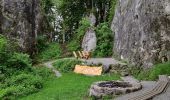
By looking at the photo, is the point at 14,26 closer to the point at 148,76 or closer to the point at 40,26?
the point at 40,26

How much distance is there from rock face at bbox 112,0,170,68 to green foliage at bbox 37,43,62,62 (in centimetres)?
1302

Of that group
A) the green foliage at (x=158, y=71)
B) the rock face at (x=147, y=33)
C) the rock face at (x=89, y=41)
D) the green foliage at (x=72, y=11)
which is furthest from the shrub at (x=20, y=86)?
the green foliage at (x=72, y=11)

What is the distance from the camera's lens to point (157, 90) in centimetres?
2194

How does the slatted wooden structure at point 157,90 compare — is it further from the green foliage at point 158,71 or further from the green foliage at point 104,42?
the green foliage at point 104,42

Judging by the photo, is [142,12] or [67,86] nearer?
[67,86]

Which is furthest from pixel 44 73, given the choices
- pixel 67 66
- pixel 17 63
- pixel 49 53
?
pixel 49 53

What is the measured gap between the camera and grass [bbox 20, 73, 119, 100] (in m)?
23.9

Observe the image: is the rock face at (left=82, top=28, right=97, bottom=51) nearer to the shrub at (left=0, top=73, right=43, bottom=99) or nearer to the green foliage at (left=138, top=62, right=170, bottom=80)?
the shrub at (left=0, top=73, right=43, bottom=99)

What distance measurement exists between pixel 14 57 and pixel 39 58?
1364 centimetres

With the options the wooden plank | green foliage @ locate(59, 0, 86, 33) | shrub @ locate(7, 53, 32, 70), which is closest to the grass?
the wooden plank

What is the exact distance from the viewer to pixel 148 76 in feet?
93.0

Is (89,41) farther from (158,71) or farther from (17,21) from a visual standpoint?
(158,71)

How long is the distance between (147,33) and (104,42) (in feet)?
52.2

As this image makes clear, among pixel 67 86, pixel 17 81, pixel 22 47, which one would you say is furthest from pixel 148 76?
pixel 22 47
